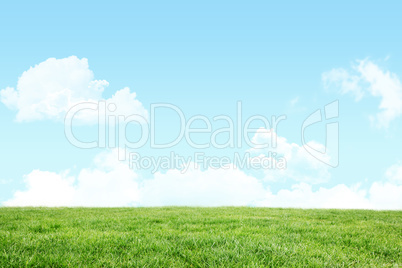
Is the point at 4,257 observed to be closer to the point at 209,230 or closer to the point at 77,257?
the point at 77,257

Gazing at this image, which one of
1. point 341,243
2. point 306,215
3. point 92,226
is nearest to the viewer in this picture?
point 341,243

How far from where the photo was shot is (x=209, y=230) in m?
7.48

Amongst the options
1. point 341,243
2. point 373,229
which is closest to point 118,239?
point 341,243

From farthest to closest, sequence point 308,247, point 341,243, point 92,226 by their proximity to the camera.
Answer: point 92,226, point 341,243, point 308,247

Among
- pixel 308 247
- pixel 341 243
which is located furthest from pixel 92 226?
pixel 341 243

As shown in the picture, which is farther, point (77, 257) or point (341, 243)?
point (341, 243)

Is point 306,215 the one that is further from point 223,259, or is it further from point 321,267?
point 223,259

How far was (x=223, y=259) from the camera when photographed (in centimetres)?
519

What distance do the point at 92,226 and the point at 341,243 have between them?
20.5ft

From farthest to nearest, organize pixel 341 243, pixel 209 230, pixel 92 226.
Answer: pixel 92 226
pixel 209 230
pixel 341 243

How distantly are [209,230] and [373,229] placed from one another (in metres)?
4.83

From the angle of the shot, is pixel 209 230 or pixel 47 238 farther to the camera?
pixel 209 230

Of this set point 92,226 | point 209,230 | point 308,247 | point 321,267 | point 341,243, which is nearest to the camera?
point 321,267

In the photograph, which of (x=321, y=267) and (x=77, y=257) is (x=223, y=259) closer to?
(x=321, y=267)
